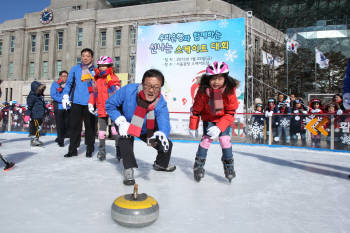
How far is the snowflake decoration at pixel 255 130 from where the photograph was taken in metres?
7.37

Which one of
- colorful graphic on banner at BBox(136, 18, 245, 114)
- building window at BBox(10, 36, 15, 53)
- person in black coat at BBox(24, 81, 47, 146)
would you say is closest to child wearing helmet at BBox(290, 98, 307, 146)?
colorful graphic on banner at BBox(136, 18, 245, 114)

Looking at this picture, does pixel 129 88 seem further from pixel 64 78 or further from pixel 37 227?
pixel 64 78

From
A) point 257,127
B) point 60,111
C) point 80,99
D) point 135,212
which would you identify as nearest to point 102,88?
point 80,99

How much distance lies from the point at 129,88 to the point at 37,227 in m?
1.45

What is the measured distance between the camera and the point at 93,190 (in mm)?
2219

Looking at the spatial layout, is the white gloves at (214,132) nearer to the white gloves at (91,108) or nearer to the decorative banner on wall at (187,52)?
the white gloves at (91,108)

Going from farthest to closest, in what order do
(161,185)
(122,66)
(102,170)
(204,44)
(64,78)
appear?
(122,66) → (204,44) → (64,78) → (102,170) → (161,185)

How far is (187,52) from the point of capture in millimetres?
10453

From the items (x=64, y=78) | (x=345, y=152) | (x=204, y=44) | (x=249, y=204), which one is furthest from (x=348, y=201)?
(x=204, y=44)

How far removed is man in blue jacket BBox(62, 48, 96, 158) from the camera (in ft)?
13.1

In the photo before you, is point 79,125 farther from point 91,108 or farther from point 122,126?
point 122,126

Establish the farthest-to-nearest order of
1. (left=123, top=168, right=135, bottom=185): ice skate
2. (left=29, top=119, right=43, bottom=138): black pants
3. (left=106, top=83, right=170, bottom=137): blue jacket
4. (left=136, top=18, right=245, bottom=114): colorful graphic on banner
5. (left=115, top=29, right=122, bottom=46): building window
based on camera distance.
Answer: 1. (left=115, top=29, right=122, bottom=46): building window
2. (left=136, top=18, right=245, bottom=114): colorful graphic on banner
3. (left=29, top=119, right=43, bottom=138): black pants
4. (left=106, top=83, right=170, bottom=137): blue jacket
5. (left=123, top=168, right=135, bottom=185): ice skate

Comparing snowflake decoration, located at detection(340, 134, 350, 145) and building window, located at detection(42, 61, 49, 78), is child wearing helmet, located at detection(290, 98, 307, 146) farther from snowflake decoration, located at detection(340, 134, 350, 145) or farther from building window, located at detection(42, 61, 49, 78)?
building window, located at detection(42, 61, 49, 78)

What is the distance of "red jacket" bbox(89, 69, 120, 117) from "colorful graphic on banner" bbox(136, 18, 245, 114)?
241 inches
